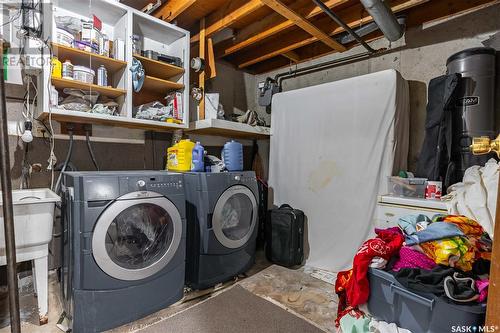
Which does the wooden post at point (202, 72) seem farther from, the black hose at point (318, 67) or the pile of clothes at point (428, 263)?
the pile of clothes at point (428, 263)

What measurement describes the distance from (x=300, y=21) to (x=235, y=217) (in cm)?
172

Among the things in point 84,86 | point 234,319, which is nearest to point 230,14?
point 84,86

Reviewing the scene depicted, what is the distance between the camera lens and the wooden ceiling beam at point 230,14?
199cm

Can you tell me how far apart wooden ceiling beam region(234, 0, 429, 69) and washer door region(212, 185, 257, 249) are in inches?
62.7

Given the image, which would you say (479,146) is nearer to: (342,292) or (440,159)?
(342,292)

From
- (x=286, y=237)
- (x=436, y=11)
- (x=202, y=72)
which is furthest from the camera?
(x=202, y=72)

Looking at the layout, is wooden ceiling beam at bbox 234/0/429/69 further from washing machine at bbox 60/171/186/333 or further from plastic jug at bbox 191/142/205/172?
washing machine at bbox 60/171/186/333

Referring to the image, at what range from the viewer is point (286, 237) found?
94.7 inches

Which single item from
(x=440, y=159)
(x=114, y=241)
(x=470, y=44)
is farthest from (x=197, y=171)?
(x=470, y=44)

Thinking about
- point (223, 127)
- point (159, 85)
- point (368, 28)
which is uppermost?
point (368, 28)

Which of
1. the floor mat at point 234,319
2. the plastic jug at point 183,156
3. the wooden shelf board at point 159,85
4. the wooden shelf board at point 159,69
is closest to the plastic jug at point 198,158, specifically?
the plastic jug at point 183,156

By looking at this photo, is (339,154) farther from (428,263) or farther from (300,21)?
(428,263)

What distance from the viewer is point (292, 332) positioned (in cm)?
150

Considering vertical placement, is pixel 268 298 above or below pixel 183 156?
below
